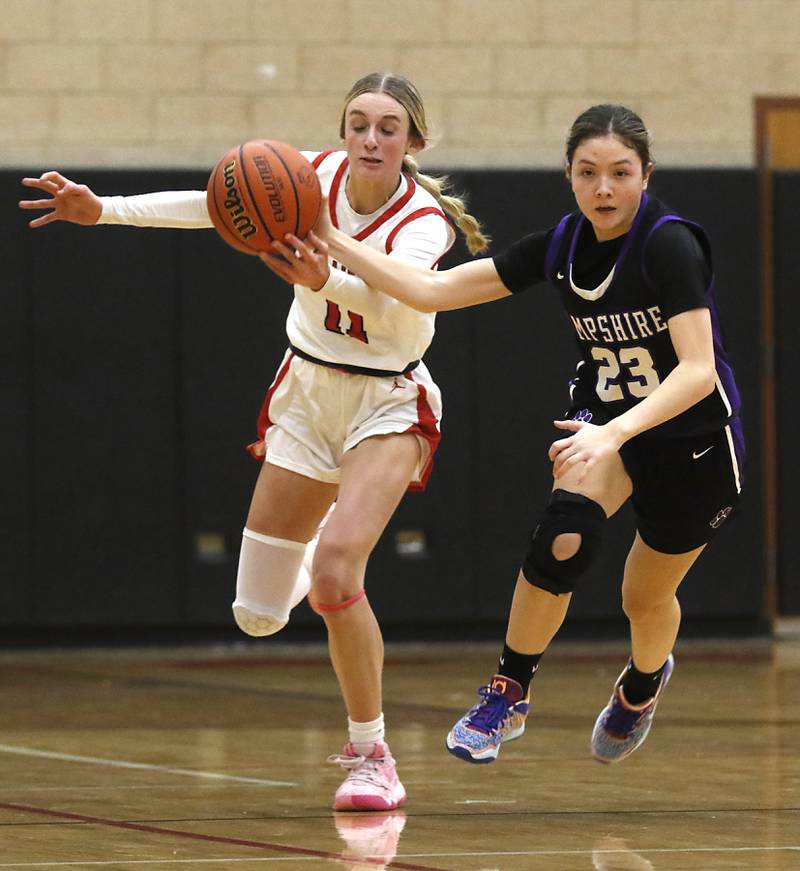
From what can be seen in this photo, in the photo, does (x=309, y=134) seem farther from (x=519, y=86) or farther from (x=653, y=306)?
(x=653, y=306)

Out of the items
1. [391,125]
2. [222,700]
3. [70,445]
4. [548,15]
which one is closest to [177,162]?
[70,445]

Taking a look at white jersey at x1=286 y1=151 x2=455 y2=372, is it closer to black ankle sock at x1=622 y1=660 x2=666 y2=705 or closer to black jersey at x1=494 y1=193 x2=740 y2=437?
black jersey at x1=494 y1=193 x2=740 y2=437

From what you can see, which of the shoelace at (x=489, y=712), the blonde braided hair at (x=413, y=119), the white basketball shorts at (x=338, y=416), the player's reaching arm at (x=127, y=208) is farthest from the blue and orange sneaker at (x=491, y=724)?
the player's reaching arm at (x=127, y=208)

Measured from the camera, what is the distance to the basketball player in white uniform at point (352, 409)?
12.9 ft

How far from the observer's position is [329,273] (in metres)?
3.75

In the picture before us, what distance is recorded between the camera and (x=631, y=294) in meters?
3.71

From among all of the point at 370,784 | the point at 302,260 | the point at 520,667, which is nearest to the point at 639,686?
the point at 520,667

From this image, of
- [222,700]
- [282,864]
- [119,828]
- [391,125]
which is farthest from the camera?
[222,700]

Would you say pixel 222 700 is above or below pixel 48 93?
below

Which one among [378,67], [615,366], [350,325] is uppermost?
[378,67]

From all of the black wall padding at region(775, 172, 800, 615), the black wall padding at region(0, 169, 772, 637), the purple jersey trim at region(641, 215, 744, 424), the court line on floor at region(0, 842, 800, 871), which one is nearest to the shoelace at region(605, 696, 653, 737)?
the purple jersey trim at region(641, 215, 744, 424)

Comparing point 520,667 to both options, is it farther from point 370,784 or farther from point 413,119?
point 413,119

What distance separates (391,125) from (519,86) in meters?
4.68

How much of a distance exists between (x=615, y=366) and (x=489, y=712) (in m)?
0.82
